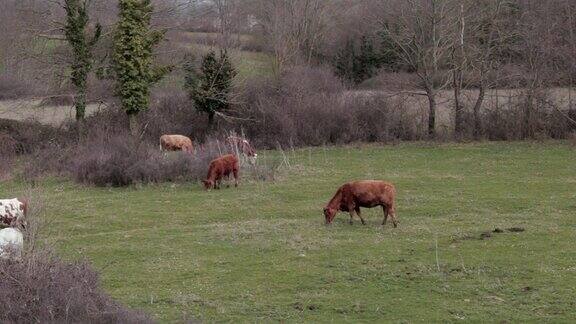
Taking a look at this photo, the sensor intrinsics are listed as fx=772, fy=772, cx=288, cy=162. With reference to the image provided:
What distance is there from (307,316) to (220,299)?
180cm

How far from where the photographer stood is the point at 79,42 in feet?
127

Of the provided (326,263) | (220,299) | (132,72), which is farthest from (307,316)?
(132,72)

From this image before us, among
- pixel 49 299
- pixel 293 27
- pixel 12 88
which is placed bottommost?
pixel 49 299

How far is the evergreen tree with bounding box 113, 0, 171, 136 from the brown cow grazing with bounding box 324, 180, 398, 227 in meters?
18.4

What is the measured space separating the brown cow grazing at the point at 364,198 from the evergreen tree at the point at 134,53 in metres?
18.4

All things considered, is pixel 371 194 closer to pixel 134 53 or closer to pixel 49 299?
pixel 49 299

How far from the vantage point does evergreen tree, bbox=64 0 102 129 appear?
38500mm

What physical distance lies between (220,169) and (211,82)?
15246 millimetres

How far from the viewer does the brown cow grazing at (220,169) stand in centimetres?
2733

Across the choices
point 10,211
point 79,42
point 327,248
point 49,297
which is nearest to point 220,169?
point 10,211

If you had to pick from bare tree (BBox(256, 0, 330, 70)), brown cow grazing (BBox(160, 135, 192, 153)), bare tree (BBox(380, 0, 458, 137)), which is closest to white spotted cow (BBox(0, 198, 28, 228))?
brown cow grazing (BBox(160, 135, 192, 153))

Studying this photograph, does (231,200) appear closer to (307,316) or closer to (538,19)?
(307,316)

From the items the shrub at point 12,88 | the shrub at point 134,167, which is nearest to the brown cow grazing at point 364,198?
the shrub at point 134,167

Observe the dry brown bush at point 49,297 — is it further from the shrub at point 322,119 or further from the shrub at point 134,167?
the shrub at point 322,119
